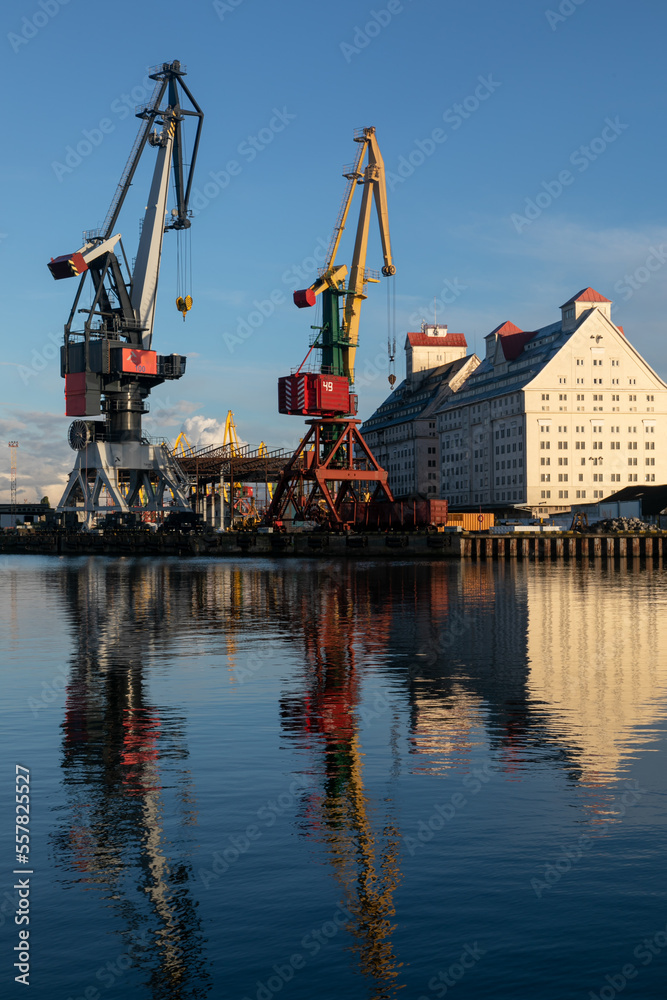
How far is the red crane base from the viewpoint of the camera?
12038 cm

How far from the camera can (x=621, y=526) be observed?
12219cm

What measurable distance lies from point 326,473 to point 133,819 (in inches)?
4199

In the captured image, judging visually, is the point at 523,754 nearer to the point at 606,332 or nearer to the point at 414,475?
the point at 606,332

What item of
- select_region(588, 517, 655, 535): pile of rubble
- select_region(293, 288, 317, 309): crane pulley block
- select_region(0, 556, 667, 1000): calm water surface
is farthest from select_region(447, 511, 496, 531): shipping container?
select_region(0, 556, 667, 1000): calm water surface

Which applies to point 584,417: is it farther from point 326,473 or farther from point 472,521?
point 326,473

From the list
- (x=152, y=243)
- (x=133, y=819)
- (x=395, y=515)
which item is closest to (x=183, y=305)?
(x=152, y=243)

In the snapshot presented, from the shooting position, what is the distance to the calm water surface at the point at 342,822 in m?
8.93

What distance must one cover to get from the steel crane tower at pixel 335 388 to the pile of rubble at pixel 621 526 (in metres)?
28.0

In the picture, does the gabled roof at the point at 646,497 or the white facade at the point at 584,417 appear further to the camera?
the white facade at the point at 584,417

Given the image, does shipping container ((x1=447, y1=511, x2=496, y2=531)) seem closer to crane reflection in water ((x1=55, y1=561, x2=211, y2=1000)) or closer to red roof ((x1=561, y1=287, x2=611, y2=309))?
red roof ((x1=561, y1=287, x2=611, y2=309))

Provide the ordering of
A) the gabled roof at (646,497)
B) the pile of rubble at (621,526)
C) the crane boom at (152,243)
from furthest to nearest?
the crane boom at (152,243) < the gabled roof at (646,497) < the pile of rubble at (621,526)

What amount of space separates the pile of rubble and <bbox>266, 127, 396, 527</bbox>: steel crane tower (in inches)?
1102

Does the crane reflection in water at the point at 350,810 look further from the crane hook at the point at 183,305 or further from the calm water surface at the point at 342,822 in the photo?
the crane hook at the point at 183,305

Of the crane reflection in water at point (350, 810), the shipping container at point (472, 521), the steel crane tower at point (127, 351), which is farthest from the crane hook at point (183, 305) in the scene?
the crane reflection in water at point (350, 810)
